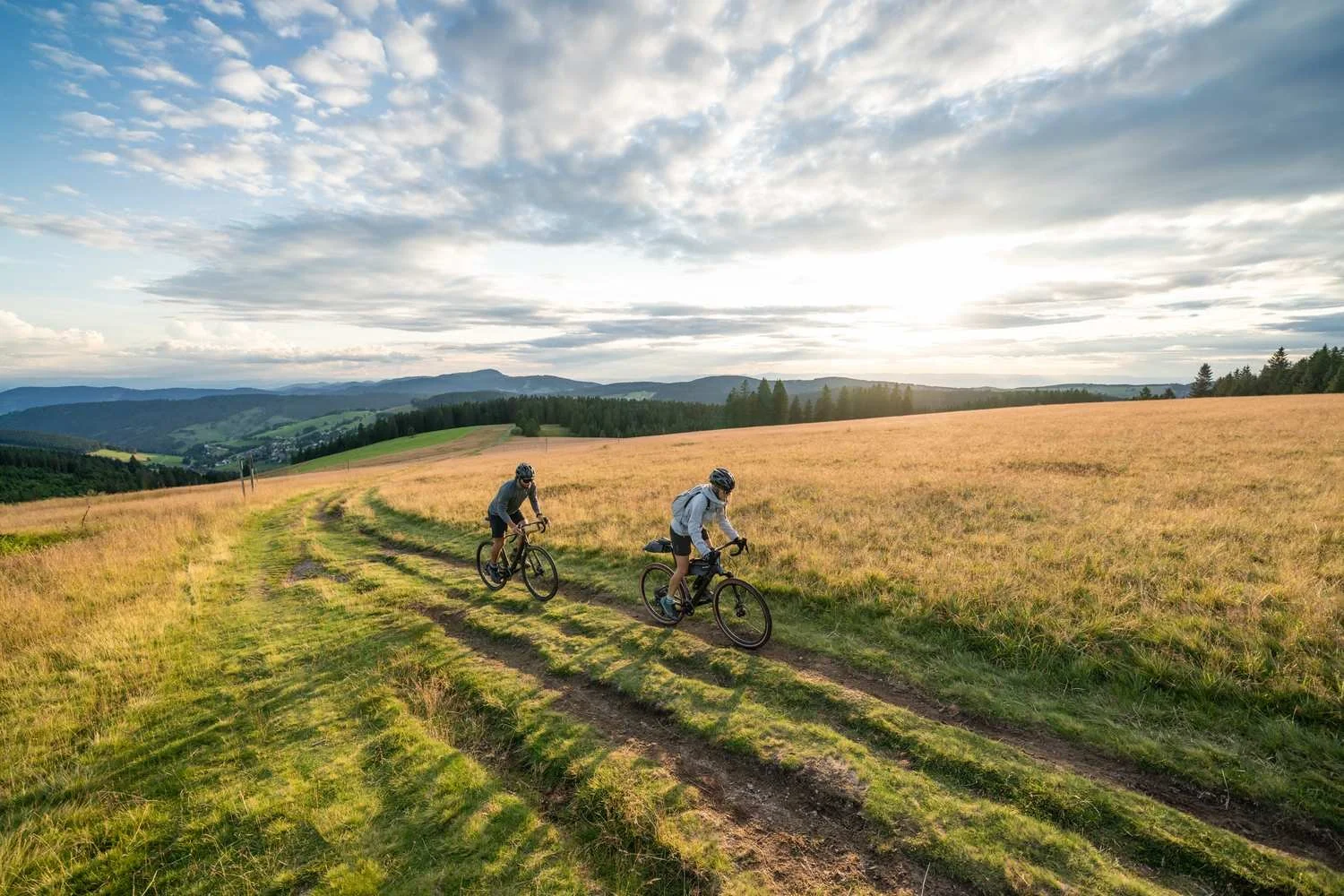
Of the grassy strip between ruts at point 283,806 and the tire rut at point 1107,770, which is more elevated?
the tire rut at point 1107,770

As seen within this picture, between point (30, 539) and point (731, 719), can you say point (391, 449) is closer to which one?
point (30, 539)

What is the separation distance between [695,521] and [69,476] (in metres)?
154

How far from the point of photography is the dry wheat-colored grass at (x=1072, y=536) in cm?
803

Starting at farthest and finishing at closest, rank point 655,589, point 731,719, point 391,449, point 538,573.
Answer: point 391,449 → point 538,573 → point 655,589 → point 731,719

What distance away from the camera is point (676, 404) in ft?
424

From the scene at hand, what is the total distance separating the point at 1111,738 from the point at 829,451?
1066 inches

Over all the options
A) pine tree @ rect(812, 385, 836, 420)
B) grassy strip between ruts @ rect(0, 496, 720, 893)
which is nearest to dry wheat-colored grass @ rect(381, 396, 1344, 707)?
grassy strip between ruts @ rect(0, 496, 720, 893)

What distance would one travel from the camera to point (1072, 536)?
12.7 metres

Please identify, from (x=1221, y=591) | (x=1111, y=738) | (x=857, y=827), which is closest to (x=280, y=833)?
(x=857, y=827)

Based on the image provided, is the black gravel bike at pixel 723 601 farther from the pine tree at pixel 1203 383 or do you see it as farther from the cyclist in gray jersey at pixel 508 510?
the pine tree at pixel 1203 383

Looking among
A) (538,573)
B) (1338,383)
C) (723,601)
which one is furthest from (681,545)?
(1338,383)

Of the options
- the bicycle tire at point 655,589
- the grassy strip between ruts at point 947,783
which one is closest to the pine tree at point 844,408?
the bicycle tire at point 655,589

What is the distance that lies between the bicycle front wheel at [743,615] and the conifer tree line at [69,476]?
11674 cm

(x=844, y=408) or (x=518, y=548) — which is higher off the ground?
(x=844, y=408)
